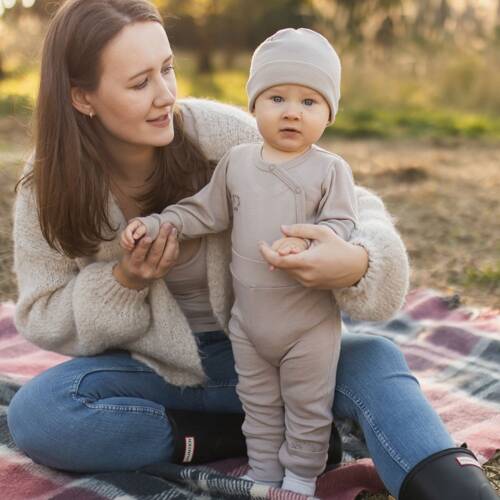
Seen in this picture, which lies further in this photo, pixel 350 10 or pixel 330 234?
pixel 350 10

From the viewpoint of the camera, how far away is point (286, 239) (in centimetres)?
193

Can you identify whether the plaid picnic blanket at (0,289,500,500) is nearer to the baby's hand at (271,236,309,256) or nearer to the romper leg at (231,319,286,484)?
the romper leg at (231,319,286,484)

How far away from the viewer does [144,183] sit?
241 centimetres

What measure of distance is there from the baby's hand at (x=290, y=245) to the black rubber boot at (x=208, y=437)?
0.62 meters

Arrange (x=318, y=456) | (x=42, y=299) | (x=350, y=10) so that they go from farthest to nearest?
(x=350, y=10) < (x=42, y=299) < (x=318, y=456)

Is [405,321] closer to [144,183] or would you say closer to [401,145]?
[144,183]

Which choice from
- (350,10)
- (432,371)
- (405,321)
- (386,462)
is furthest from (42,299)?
(350,10)

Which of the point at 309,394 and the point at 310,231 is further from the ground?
the point at 310,231

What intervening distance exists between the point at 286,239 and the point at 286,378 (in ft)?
1.14

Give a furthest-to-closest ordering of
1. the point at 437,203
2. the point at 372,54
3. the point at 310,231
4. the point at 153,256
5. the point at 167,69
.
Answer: the point at 372,54
the point at 437,203
the point at 167,69
the point at 153,256
the point at 310,231

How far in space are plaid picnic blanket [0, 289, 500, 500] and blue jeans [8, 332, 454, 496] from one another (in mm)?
69

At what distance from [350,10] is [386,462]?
13485 mm

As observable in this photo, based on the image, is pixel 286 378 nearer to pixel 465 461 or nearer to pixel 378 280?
pixel 378 280

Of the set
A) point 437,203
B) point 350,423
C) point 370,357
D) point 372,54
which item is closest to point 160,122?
point 370,357
